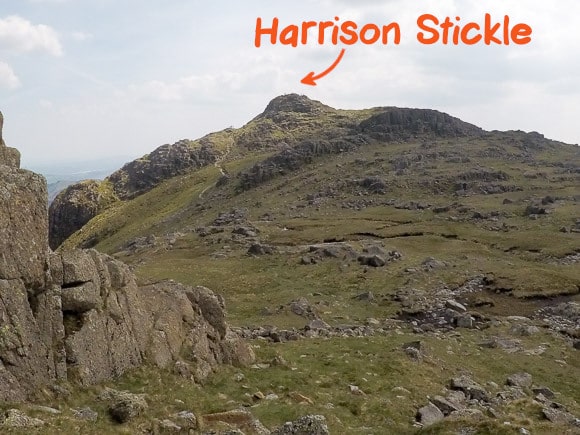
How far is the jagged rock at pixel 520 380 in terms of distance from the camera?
1138 inches

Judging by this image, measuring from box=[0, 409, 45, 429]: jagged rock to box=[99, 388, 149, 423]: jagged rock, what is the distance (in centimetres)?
273

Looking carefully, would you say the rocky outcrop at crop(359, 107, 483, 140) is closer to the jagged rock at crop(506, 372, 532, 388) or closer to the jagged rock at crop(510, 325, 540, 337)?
the jagged rock at crop(510, 325, 540, 337)

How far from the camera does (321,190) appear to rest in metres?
124

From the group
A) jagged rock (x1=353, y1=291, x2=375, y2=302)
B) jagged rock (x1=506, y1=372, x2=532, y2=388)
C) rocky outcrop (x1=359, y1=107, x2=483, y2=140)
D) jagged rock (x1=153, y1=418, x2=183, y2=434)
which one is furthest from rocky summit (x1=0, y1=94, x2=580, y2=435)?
rocky outcrop (x1=359, y1=107, x2=483, y2=140)

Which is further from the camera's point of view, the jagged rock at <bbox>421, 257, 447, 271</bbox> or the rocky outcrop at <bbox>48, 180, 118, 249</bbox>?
the rocky outcrop at <bbox>48, 180, 118, 249</bbox>

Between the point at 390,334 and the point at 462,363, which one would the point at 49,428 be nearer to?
the point at 462,363

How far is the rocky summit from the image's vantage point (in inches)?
733

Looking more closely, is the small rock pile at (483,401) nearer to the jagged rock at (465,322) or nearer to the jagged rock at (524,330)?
the jagged rock at (524,330)

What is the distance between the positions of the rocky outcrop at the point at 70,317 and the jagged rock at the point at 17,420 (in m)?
1.30

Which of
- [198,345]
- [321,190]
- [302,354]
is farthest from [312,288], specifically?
[321,190]

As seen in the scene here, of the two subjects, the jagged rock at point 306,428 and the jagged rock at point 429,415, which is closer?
the jagged rock at point 306,428

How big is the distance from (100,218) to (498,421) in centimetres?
17473

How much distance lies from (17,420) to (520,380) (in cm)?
2578

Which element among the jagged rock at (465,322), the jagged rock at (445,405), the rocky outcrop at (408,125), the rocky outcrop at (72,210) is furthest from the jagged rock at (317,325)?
the rocky outcrop at (72,210)
